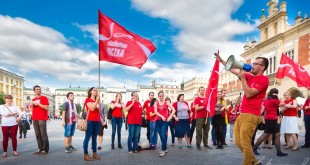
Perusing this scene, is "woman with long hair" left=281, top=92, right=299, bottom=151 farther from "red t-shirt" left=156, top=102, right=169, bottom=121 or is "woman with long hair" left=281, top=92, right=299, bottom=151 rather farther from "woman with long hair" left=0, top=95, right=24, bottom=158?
"woman with long hair" left=0, top=95, right=24, bottom=158

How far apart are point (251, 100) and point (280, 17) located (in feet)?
112

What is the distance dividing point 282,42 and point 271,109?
29619mm

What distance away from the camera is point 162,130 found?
7949 mm

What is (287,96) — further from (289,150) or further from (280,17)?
(280,17)

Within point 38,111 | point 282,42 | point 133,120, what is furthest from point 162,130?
point 282,42

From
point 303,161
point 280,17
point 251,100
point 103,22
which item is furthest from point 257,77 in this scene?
point 280,17

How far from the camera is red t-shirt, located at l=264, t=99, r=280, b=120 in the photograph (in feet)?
25.4

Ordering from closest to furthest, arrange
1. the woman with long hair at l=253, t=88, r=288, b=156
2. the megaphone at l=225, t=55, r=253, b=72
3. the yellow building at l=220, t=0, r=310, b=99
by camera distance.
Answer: the megaphone at l=225, t=55, r=253, b=72 < the woman with long hair at l=253, t=88, r=288, b=156 < the yellow building at l=220, t=0, r=310, b=99

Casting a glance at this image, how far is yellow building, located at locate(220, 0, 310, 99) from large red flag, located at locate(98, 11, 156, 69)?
76.0ft

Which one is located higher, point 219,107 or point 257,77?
point 257,77

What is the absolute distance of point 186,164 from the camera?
633cm

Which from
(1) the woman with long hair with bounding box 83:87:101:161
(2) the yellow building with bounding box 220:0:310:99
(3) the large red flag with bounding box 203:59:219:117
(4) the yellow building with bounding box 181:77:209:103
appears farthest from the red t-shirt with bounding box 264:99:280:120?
(4) the yellow building with bounding box 181:77:209:103

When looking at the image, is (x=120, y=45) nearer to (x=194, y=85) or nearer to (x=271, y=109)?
(x=271, y=109)

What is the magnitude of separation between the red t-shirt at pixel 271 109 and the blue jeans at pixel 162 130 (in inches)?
116
